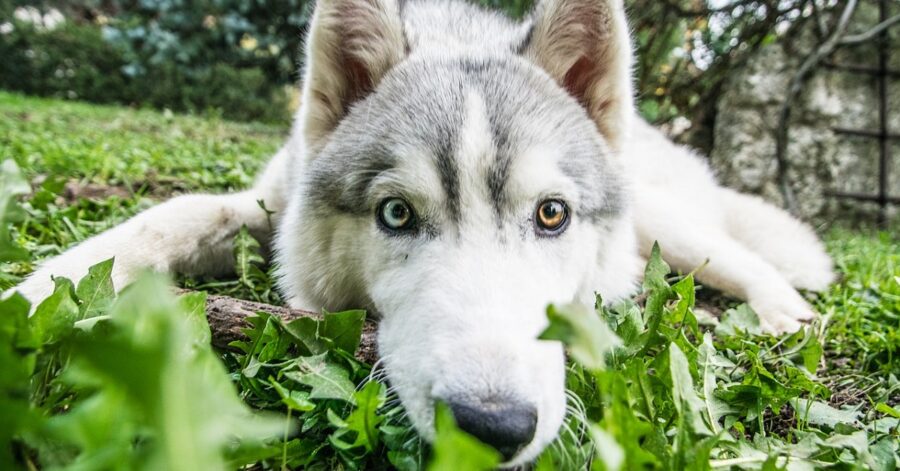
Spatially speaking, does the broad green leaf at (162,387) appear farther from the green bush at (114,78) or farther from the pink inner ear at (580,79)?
the green bush at (114,78)

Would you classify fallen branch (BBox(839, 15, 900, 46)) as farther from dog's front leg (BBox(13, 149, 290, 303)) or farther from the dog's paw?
dog's front leg (BBox(13, 149, 290, 303))

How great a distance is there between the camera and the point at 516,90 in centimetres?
236

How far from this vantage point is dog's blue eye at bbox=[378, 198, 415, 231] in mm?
2082

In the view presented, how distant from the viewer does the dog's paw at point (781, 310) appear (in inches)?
111

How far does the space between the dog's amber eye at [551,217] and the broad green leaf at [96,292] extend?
4.45 ft

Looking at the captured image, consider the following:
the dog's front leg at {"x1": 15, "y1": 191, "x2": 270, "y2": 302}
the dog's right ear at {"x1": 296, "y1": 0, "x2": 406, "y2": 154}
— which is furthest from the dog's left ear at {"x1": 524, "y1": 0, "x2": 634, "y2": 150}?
the dog's front leg at {"x1": 15, "y1": 191, "x2": 270, "y2": 302}

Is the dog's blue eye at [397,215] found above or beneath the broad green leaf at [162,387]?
beneath

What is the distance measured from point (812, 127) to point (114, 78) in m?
14.3

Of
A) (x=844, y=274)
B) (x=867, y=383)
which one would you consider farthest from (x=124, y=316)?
(x=844, y=274)

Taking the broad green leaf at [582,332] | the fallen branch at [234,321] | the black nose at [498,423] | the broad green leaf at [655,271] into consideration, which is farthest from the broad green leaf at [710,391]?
the fallen branch at [234,321]

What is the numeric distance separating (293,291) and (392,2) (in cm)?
133

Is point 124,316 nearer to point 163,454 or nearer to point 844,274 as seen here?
point 163,454

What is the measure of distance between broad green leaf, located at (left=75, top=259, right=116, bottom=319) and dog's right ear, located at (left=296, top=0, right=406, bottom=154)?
120 centimetres

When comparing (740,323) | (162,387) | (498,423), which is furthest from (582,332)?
(740,323)
